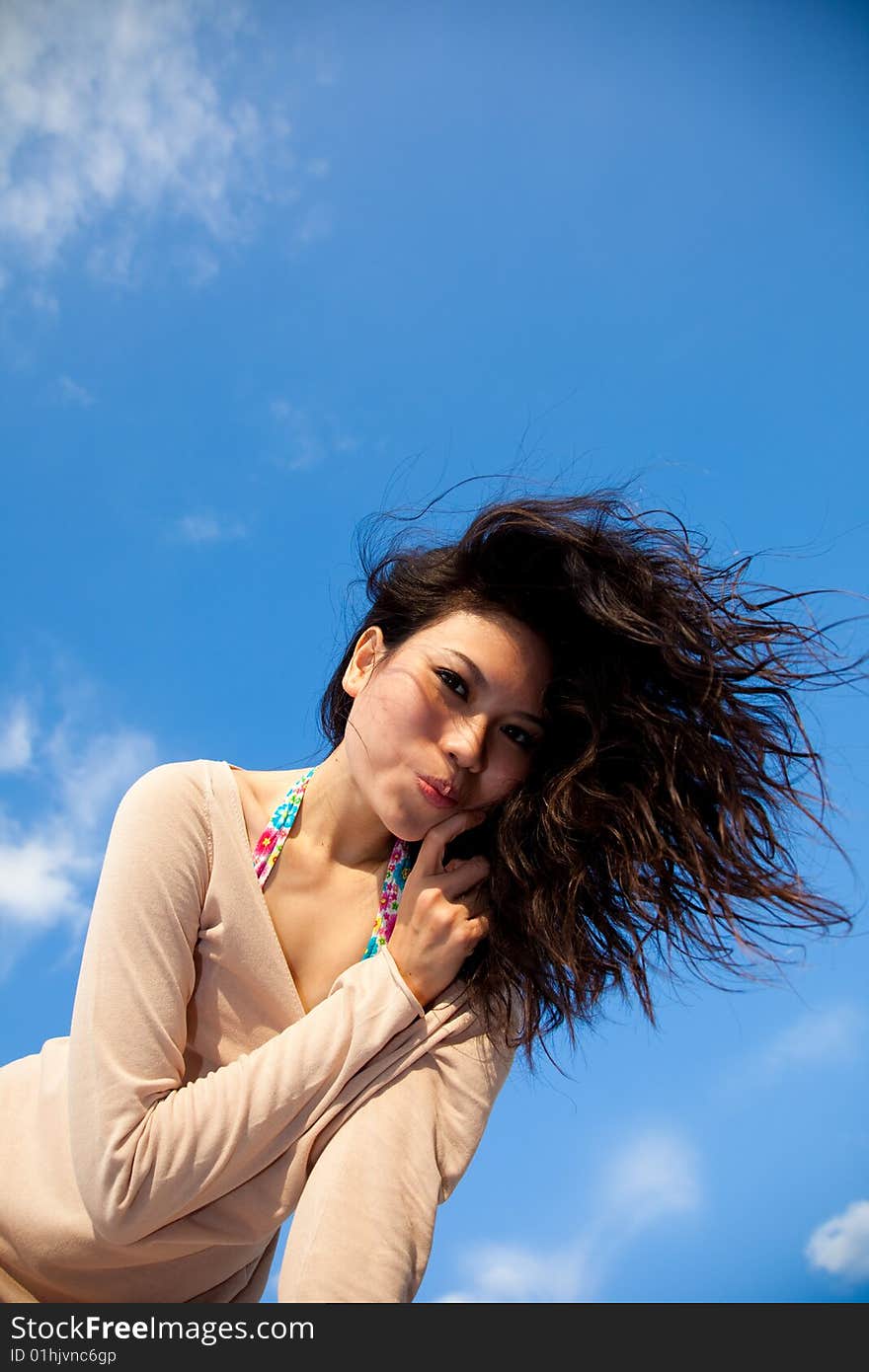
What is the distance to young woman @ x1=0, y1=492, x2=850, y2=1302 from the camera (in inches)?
90.1

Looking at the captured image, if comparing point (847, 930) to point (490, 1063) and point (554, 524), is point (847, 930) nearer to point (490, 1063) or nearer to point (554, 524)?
point (490, 1063)

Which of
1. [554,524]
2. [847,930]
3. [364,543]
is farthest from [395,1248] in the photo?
[364,543]

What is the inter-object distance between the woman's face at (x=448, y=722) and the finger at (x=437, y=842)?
0.10 ft

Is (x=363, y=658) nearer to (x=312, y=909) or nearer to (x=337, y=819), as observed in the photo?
(x=337, y=819)

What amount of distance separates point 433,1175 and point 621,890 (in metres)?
0.88

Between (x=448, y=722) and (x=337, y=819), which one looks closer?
(x=448, y=722)

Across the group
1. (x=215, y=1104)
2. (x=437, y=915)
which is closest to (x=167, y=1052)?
(x=215, y=1104)

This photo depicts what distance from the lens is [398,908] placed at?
9.16 feet

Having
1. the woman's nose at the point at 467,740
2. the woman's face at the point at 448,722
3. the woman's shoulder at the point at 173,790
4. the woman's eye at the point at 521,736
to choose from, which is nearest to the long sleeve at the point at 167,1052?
the woman's shoulder at the point at 173,790

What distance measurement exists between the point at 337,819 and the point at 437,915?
1.32 feet

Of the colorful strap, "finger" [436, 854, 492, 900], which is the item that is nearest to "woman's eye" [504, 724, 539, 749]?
"finger" [436, 854, 492, 900]

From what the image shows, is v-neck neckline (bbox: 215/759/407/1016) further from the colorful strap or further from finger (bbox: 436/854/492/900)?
finger (bbox: 436/854/492/900)

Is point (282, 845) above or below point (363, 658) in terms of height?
below
